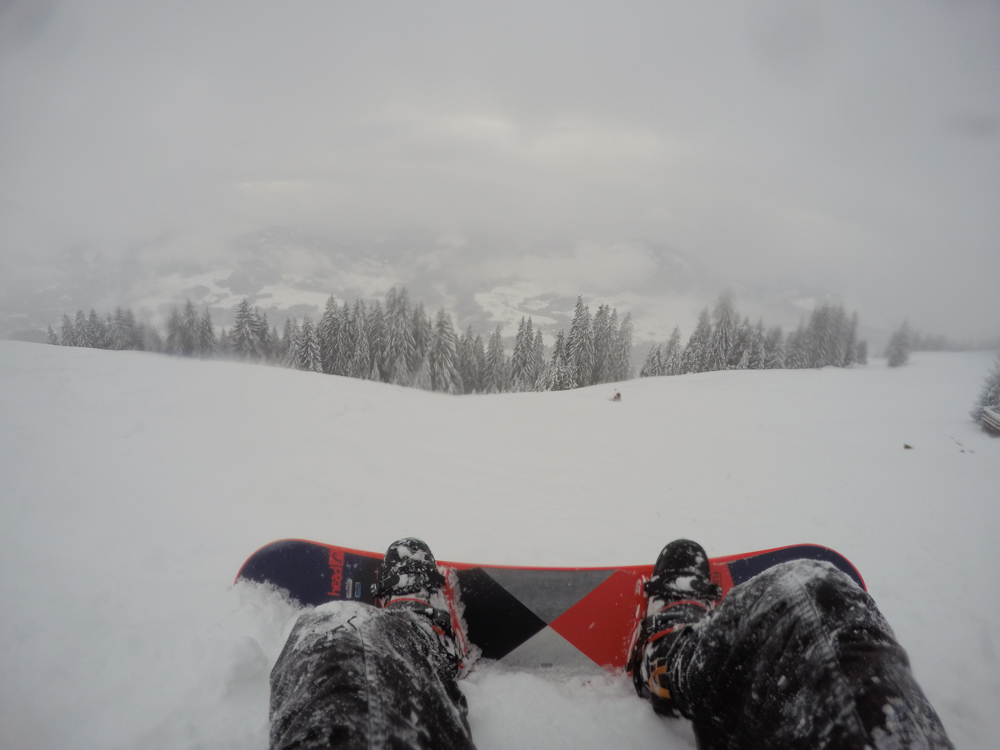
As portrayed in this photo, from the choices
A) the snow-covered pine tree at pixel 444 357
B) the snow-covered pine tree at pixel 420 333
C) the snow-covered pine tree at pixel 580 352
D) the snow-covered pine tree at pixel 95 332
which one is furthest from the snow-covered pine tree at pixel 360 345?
the snow-covered pine tree at pixel 580 352

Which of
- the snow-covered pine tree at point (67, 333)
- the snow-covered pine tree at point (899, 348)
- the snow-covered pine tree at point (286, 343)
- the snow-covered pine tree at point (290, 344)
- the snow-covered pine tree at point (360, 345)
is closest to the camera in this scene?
the snow-covered pine tree at point (899, 348)

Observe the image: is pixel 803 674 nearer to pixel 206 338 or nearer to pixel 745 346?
pixel 206 338

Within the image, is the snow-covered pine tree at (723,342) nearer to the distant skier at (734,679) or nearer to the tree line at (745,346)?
the tree line at (745,346)

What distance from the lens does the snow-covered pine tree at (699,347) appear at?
20938 mm

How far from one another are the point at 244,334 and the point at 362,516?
1214 cm

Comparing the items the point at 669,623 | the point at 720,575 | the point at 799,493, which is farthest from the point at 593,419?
the point at 669,623

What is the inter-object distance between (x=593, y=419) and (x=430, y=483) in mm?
7553

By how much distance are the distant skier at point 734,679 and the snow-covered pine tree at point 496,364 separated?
20814 mm

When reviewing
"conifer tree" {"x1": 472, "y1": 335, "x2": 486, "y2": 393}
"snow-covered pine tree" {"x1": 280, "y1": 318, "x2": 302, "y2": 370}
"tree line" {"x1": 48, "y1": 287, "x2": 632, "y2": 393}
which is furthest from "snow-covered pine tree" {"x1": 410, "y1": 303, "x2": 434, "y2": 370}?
"snow-covered pine tree" {"x1": 280, "y1": 318, "x2": 302, "y2": 370}

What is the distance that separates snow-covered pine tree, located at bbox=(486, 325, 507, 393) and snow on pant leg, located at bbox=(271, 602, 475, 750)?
21.0 meters

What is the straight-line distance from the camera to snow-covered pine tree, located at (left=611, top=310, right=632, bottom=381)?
878 inches

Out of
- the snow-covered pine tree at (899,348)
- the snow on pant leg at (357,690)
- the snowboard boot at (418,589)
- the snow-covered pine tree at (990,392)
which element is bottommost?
the snowboard boot at (418,589)

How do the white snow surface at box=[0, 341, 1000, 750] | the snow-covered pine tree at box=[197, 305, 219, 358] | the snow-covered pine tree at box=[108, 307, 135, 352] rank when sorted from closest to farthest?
1. the white snow surface at box=[0, 341, 1000, 750]
2. the snow-covered pine tree at box=[108, 307, 135, 352]
3. the snow-covered pine tree at box=[197, 305, 219, 358]

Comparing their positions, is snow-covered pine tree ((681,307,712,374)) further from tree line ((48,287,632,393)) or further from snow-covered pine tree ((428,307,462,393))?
snow-covered pine tree ((428,307,462,393))
